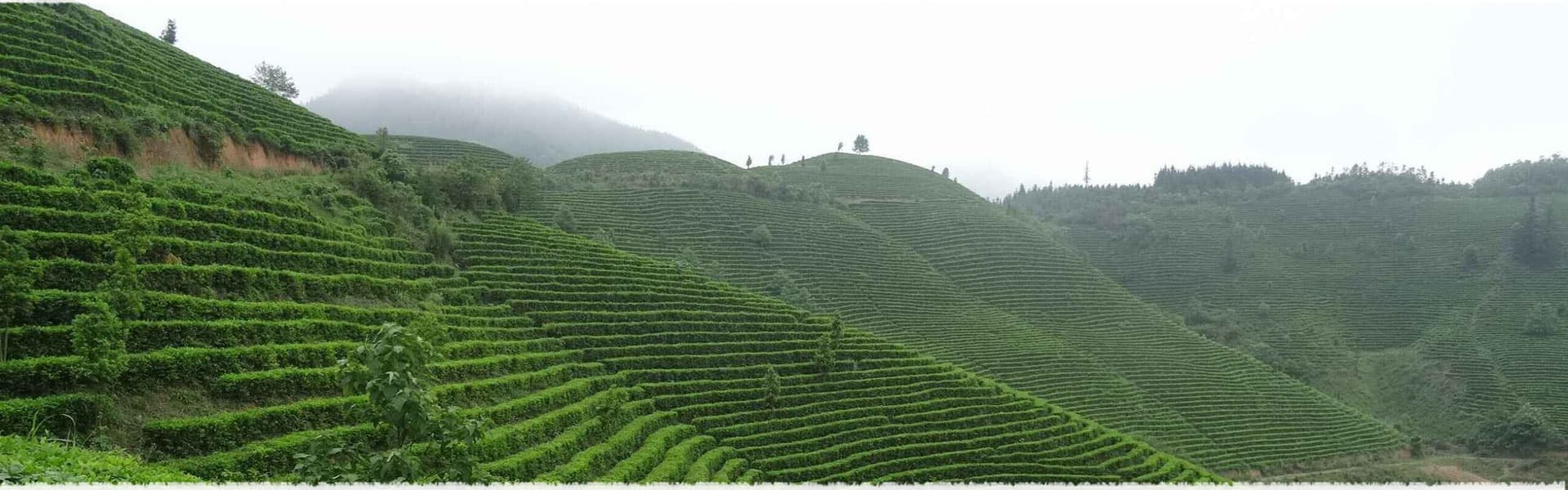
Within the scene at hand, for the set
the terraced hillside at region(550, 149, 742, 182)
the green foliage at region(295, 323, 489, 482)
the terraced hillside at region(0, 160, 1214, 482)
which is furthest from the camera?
the terraced hillside at region(550, 149, 742, 182)

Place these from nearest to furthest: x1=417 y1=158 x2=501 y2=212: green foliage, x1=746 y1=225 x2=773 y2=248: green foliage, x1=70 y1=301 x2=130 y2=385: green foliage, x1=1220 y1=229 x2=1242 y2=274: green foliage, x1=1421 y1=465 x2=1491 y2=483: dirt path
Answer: x1=70 y1=301 x2=130 y2=385: green foliage → x1=417 y1=158 x2=501 y2=212: green foliage → x1=1421 y1=465 x2=1491 y2=483: dirt path → x1=746 y1=225 x2=773 y2=248: green foliage → x1=1220 y1=229 x2=1242 y2=274: green foliage

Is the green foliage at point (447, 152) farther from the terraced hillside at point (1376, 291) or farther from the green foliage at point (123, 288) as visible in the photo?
the terraced hillside at point (1376, 291)

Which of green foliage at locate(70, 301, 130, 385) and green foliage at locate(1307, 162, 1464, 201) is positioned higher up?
green foliage at locate(1307, 162, 1464, 201)

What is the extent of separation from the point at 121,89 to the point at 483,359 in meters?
10.9

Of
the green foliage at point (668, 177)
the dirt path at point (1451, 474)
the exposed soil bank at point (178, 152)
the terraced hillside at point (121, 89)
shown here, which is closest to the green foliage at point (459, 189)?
the terraced hillside at point (121, 89)

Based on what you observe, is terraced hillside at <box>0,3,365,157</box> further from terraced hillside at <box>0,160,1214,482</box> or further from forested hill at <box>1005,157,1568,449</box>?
forested hill at <box>1005,157,1568,449</box>

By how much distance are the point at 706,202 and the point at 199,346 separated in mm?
35266

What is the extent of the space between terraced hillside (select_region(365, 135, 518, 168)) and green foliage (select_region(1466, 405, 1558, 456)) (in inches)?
2005

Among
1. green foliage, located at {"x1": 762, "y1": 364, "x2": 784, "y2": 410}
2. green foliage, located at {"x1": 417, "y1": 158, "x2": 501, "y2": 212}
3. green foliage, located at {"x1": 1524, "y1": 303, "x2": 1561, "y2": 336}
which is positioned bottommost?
green foliage, located at {"x1": 762, "y1": 364, "x2": 784, "y2": 410}

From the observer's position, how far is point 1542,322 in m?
39.5

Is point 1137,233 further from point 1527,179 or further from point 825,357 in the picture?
point 825,357

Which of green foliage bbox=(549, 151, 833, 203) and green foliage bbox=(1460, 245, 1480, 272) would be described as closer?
green foliage bbox=(549, 151, 833, 203)

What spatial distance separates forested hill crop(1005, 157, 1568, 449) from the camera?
36906 mm

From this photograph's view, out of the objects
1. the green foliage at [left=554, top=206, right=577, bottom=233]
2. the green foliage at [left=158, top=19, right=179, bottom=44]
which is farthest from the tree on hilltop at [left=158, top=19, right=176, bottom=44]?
the green foliage at [left=554, top=206, right=577, bottom=233]
